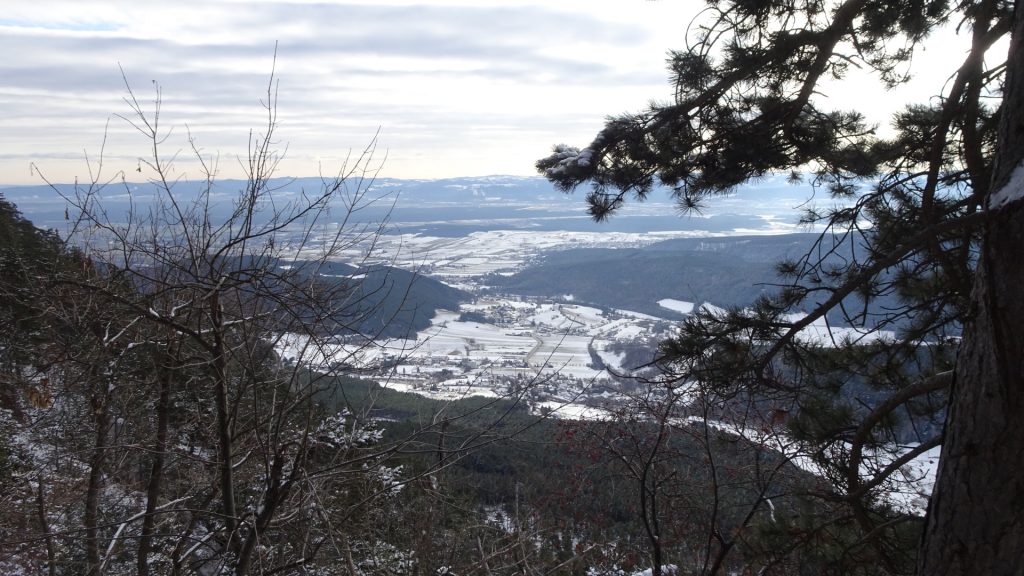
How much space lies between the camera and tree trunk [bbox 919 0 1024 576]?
57.6 inches

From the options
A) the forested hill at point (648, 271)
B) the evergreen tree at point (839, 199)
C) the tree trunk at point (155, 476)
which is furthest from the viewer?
the forested hill at point (648, 271)

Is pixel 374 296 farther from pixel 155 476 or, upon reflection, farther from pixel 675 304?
pixel 675 304

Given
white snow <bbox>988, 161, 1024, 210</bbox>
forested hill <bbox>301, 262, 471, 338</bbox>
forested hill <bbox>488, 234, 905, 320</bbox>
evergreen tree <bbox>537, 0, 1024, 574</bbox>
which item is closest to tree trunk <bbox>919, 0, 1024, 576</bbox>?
white snow <bbox>988, 161, 1024, 210</bbox>

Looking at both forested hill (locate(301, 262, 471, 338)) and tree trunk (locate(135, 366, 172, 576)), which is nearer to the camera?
forested hill (locate(301, 262, 471, 338))

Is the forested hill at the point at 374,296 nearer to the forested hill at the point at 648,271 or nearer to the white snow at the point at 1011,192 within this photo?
the white snow at the point at 1011,192

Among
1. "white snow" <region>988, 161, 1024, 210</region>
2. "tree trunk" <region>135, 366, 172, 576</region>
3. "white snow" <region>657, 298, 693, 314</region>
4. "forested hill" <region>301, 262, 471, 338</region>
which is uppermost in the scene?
"white snow" <region>988, 161, 1024, 210</region>

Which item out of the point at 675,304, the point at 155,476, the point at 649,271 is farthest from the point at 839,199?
the point at 649,271

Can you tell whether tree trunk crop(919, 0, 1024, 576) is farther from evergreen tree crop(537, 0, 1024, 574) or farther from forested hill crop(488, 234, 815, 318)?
forested hill crop(488, 234, 815, 318)

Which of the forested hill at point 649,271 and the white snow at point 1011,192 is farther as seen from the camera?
the forested hill at point 649,271

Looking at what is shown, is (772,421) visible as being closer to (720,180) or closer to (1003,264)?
(720,180)

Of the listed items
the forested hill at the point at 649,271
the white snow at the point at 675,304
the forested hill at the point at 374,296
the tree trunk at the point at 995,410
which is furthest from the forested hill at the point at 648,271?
the tree trunk at the point at 995,410

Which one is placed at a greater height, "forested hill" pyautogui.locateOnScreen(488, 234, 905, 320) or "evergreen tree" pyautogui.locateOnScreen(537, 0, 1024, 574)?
"evergreen tree" pyautogui.locateOnScreen(537, 0, 1024, 574)

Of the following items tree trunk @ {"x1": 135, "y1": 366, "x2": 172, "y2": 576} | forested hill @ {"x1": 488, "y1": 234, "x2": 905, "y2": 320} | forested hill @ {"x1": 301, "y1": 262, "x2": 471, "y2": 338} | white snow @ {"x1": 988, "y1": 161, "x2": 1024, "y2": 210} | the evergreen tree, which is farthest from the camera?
forested hill @ {"x1": 488, "y1": 234, "x2": 905, "y2": 320}

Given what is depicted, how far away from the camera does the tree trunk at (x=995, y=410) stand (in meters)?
1.46
